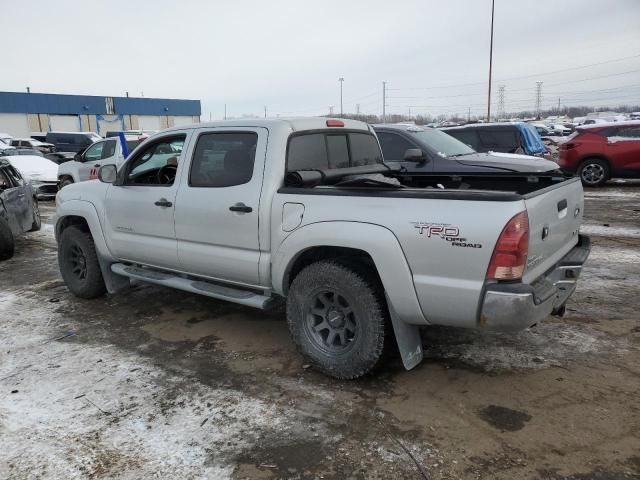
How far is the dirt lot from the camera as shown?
2.80 metres

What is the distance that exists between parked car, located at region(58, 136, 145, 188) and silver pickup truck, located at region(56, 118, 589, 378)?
8.61 metres

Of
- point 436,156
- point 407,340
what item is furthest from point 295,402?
point 436,156

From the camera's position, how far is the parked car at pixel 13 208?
7383mm

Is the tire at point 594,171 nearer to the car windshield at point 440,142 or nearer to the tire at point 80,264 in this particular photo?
the car windshield at point 440,142

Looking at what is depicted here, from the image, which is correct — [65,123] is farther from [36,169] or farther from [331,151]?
[331,151]

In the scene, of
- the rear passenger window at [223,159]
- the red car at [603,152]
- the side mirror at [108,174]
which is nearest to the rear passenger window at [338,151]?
the rear passenger window at [223,159]

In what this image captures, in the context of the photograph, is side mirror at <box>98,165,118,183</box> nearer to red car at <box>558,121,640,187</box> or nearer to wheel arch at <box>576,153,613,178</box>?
red car at <box>558,121,640,187</box>

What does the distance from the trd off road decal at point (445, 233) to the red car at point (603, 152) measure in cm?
1212

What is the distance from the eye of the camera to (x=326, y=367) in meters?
3.70

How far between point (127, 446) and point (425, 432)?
177 centimetres

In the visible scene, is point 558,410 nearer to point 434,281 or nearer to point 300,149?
point 434,281

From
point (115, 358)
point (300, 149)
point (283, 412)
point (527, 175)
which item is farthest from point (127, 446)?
point (527, 175)

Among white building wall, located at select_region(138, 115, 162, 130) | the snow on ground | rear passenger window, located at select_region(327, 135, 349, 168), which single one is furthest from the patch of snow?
white building wall, located at select_region(138, 115, 162, 130)

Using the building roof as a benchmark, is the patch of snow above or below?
below
